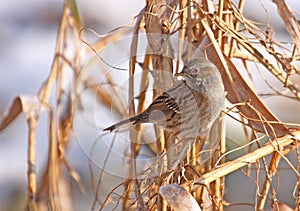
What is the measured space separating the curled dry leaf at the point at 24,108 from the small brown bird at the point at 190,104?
33 centimetres

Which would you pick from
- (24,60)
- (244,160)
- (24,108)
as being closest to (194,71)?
(244,160)

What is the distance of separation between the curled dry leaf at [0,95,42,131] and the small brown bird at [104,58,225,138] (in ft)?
1.08

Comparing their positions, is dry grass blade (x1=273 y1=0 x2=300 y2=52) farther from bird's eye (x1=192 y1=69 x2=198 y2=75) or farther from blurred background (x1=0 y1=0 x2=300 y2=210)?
blurred background (x1=0 y1=0 x2=300 y2=210)

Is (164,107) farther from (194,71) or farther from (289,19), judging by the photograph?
(289,19)

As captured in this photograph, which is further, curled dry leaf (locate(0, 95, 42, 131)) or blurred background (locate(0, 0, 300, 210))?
blurred background (locate(0, 0, 300, 210))

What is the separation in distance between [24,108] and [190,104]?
0.43 meters

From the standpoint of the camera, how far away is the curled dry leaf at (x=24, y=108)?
124 cm

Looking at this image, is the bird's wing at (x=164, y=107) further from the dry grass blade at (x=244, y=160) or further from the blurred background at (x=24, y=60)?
the blurred background at (x=24, y=60)

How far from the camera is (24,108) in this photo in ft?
4.10

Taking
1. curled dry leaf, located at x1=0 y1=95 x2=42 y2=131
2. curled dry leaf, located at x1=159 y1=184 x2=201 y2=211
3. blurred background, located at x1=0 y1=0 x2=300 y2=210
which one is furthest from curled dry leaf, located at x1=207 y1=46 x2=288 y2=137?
Answer: blurred background, located at x1=0 y1=0 x2=300 y2=210

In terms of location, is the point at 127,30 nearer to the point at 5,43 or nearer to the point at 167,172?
the point at 167,172

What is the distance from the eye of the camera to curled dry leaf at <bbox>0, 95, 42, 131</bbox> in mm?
1239

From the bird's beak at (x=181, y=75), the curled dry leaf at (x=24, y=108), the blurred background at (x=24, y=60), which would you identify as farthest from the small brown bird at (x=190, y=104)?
the blurred background at (x=24, y=60)

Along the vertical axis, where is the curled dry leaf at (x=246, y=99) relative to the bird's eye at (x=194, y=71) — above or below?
below
